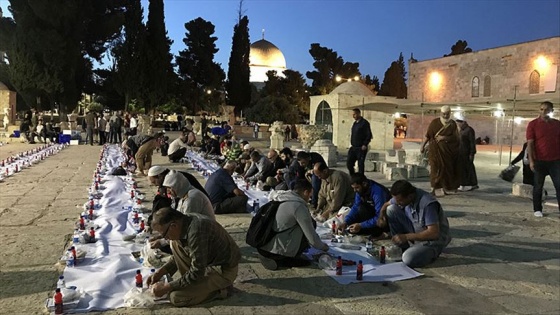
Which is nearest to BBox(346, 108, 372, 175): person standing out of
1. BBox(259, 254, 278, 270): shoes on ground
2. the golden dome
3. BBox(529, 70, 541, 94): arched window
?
BBox(259, 254, 278, 270): shoes on ground

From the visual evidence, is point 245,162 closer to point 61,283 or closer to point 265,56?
point 61,283

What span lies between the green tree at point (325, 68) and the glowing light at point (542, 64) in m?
17.1

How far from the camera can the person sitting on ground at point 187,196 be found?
13.8 ft

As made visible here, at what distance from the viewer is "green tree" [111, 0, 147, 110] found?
30.6 meters

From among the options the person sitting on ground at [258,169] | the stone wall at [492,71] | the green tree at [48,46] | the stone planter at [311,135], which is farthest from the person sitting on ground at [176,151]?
the stone wall at [492,71]

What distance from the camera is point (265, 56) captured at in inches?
2233

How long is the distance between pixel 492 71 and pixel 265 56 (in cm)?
3038

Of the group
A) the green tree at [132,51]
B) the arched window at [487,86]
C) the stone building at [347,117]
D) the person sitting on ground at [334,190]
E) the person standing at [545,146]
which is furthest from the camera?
the arched window at [487,86]

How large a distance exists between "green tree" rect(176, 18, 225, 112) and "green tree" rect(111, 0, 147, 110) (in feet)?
26.4

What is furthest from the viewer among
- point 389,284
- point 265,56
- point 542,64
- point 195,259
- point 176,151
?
point 265,56

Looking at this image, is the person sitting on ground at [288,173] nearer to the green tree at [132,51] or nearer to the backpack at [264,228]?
the backpack at [264,228]

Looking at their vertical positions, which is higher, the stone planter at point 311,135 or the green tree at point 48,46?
the green tree at point 48,46

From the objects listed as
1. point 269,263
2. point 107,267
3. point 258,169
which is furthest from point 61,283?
point 258,169

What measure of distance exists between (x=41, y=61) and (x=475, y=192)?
86.9 feet
